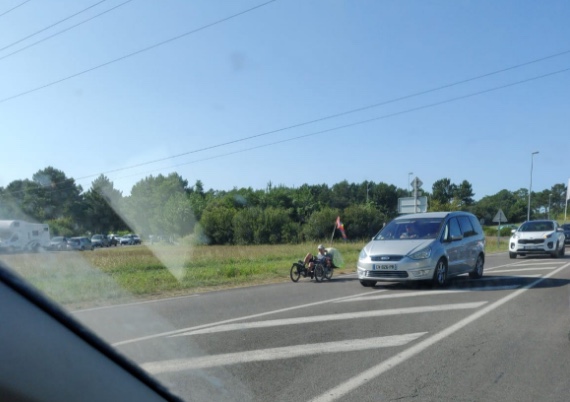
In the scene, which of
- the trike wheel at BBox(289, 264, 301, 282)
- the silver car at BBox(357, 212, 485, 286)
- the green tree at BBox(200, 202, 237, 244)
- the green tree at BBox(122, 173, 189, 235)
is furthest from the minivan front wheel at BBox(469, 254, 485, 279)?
the green tree at BBox(200, 202, 237, 244)

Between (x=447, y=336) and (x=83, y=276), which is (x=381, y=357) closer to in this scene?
(x=447, y=336)

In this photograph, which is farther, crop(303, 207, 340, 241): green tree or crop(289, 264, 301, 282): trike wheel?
crop(303, 207, 340, 241): green tree

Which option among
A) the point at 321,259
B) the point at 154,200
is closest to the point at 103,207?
the point at 321,259

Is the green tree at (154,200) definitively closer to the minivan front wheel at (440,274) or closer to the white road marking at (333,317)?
the minivan front wheel at (440,274)

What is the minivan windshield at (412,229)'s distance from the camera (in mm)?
13133

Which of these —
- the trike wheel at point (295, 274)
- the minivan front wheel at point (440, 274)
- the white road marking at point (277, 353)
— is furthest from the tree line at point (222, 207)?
the minivan front wheel at point (440, 274)

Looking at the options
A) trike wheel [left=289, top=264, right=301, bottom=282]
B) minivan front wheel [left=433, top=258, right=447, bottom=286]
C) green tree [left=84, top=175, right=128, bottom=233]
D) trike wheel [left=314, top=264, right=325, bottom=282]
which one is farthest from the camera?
green tree [left=84, top=175, right=128, bottom=233]

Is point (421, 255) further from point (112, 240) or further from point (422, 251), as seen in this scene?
point (112, 240)

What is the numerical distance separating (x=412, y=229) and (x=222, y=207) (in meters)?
44.9

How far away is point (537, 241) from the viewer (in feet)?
75.4

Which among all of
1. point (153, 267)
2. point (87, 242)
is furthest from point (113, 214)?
point (87, 242)

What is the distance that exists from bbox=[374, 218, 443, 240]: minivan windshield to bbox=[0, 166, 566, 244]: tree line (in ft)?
27.4

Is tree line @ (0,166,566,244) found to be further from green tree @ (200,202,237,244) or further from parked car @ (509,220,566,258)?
parked car @ (509,220,566,258)

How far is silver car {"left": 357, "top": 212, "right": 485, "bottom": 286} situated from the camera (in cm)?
1216
